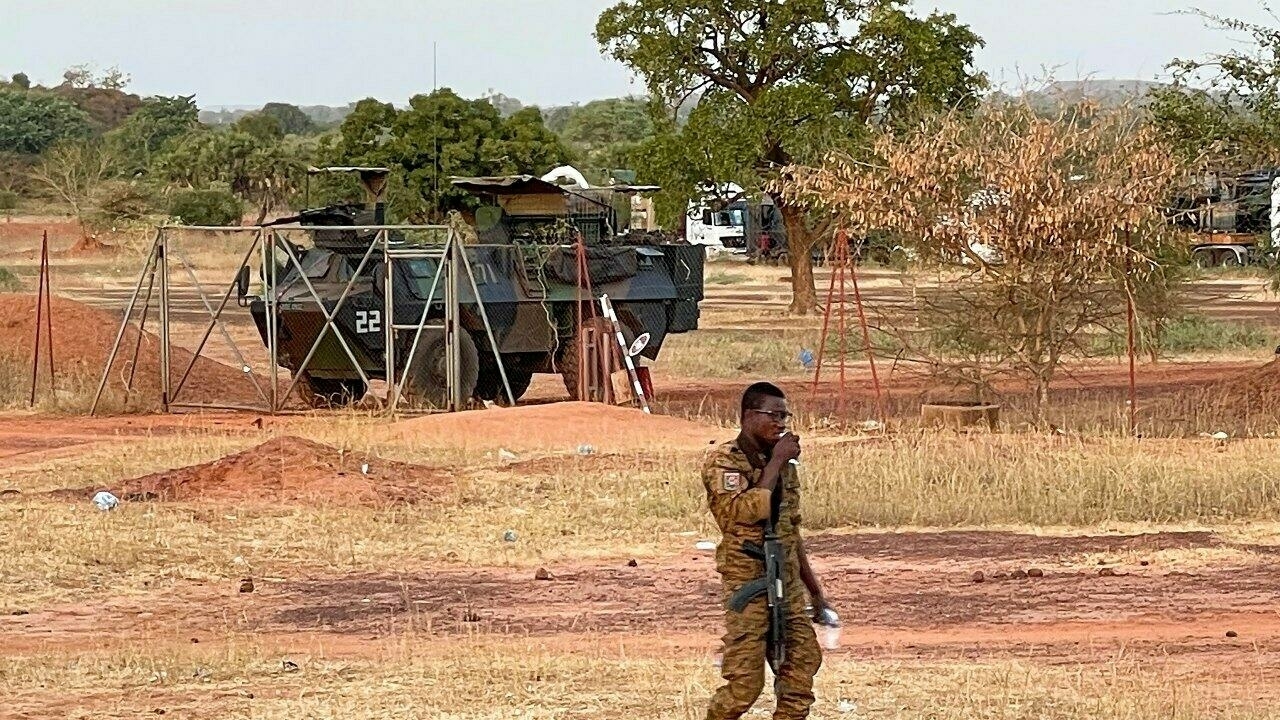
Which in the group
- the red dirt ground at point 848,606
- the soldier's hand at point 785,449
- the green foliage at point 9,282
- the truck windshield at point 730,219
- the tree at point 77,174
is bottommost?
the red dirt ground at point 848,606

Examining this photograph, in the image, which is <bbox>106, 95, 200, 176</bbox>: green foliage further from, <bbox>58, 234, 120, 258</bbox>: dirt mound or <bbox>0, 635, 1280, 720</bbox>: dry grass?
<bbox>0, 635, 1280, 720</bbox>: dry grass

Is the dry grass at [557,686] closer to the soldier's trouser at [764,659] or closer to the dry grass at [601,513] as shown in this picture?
the soldier's trouser at [764,659]

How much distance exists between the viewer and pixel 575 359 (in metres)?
23.5

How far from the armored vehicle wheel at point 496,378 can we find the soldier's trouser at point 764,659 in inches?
640

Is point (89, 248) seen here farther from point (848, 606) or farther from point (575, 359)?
point (848, 606)

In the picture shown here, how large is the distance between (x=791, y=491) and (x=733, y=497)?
23cm

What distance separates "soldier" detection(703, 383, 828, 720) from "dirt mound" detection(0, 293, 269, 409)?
57.2 ft

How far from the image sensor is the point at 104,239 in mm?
62219

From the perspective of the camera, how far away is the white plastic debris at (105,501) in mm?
15016

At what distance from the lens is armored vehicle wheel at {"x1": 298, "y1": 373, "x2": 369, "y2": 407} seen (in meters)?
23.5

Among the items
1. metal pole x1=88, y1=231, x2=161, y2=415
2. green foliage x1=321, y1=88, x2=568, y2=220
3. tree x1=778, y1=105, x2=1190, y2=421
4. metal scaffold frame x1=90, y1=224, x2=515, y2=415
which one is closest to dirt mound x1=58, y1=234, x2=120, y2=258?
green foliage x1=321, y1=88, x2=568, y2=220

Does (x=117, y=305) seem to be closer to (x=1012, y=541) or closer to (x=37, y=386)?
(x=37, y=386)

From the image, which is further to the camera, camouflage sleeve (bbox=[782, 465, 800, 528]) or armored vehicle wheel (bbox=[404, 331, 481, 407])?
armored vehicle wheel (bbox=[404, 331, 481, 407])

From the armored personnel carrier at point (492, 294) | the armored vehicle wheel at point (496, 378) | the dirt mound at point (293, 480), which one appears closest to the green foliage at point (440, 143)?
the armored personnel carrier at point (492, 294)
